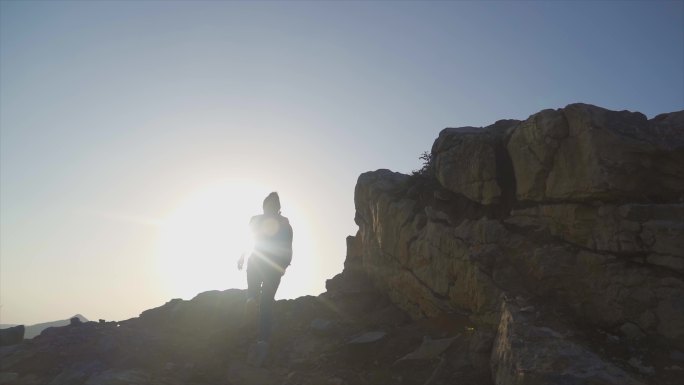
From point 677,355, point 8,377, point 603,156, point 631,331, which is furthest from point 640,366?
point 8,377

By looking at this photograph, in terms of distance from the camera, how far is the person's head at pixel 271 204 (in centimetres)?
1379

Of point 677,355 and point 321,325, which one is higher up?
point 321,325

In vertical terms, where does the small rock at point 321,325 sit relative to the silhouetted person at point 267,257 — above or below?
below

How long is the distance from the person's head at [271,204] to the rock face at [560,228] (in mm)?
4033

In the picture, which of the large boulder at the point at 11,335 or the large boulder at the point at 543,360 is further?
the large boulder at the point at 11,335

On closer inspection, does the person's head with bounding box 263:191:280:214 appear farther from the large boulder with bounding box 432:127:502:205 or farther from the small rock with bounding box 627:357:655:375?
the small rock with bounding box 627:357:655:375

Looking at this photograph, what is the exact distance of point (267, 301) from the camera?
12.5 meters

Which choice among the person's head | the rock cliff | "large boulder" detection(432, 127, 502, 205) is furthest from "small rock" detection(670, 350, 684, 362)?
the person's head

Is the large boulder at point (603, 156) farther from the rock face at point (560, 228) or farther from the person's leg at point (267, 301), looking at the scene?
the person's leg at point (267, 301)

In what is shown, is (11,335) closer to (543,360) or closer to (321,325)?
(321,325)

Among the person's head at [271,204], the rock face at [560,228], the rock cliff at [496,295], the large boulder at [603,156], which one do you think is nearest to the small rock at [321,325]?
the rock cliff at [496,295]

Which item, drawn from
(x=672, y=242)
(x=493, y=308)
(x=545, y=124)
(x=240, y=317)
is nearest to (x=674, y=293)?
(x=672, y=242)

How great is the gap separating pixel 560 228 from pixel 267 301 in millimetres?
7537

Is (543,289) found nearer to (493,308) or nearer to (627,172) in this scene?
(493,308)
